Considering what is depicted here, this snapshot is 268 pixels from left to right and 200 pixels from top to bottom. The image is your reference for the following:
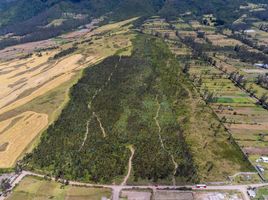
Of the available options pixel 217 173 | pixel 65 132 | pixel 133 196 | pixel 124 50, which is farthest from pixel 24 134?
Answer: pixel 124 50

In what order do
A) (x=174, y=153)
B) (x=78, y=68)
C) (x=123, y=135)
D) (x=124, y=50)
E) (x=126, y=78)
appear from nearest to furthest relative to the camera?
(x=174, y=153) → (x=123, y=135) → (x=126, y=78) → (x=78, y=68) → (x=124, y=50)

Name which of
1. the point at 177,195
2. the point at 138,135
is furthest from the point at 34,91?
the point at 177,195

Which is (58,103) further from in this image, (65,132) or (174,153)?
(174,153)

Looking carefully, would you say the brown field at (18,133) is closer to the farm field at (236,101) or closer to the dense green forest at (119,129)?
the dense green forest at (119,129)

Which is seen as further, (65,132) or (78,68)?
(78,68)

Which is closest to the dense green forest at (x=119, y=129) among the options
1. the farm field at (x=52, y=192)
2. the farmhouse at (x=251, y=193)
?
the farm field at (x=52, y=192)

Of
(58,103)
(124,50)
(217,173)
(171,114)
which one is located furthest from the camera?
(124,50)

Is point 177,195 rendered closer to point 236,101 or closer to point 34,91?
point 236,101

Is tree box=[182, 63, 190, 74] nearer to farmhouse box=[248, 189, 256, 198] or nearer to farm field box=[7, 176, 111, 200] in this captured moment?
farmhouse box=[248, 189, 256, 198]
